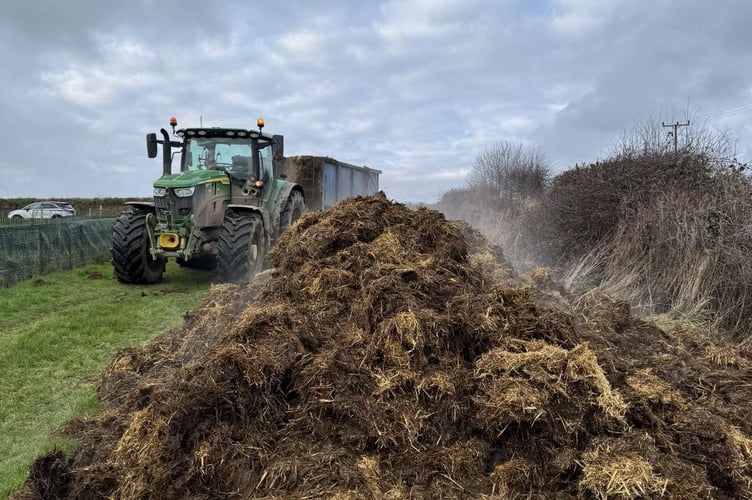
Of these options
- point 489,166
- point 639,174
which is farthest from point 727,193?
point 489,166

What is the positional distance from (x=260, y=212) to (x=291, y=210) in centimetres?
161

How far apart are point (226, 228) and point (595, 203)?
21.0 feet

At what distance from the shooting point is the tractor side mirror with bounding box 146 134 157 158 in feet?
30.0

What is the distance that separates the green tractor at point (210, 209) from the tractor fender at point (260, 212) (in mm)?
17

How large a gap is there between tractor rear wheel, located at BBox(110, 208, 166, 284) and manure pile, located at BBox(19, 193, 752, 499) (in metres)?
5.11

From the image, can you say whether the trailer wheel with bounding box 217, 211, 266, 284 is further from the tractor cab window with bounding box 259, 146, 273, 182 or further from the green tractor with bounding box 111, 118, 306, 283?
the tractor cab window with bounding box 259, 146, 273, 182

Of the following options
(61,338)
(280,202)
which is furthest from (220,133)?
(61,338)

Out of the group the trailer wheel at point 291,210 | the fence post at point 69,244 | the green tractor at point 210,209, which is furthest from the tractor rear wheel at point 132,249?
the fence post at point 69,244

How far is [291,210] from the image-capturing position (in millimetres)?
10227

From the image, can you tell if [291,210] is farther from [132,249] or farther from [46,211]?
[46,211]

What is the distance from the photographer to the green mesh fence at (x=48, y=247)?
9.59 metres

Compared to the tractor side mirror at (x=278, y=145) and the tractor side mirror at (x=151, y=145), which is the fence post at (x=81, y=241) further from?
the tractor side mirror at (x=278, y=145)

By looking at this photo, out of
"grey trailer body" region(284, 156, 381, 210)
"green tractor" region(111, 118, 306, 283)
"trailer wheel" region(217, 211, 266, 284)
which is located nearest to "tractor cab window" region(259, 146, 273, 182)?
"green tractor" region(111, 118, 306, 283)

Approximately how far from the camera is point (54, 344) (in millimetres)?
5785
